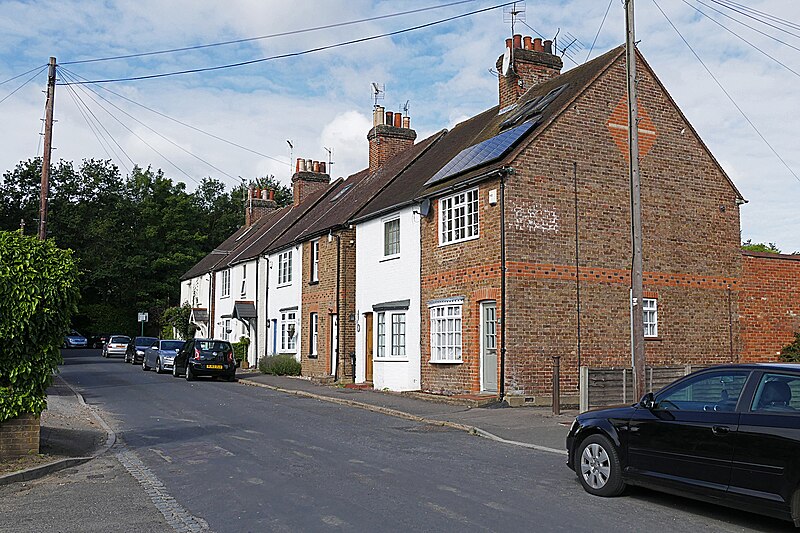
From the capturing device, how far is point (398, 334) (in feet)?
76.6

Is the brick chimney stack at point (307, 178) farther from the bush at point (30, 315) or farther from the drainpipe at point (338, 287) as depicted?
the bush at point (30, 315)

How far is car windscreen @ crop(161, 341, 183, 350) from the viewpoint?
3403 centimetres

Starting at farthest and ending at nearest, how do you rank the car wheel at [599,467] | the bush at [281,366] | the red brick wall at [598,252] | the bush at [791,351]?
1. the bush at [281,366]
2. the bush at [791,351]
3. the red brick wall at [598,252]
4. the car wheel at [599,467]

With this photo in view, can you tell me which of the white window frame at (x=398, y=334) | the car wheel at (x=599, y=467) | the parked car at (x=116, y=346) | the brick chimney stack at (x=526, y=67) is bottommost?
the car wheel at (x=599, y=467)

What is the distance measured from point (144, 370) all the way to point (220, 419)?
21072 mm

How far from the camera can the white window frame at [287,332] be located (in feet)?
105

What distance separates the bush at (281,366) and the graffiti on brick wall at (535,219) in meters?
14.6

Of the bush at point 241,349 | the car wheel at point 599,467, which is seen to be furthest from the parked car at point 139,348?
the car wheel at point 599,467

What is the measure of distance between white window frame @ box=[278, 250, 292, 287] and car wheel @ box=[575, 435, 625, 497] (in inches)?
970

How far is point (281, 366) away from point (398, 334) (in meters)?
9.48

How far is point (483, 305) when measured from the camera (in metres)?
19.4

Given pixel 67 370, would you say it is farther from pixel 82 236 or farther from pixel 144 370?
pixel 82 236

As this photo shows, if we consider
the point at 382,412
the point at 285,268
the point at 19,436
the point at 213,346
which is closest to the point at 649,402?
the point at 19,436

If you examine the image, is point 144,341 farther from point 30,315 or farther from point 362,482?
point 362,482
